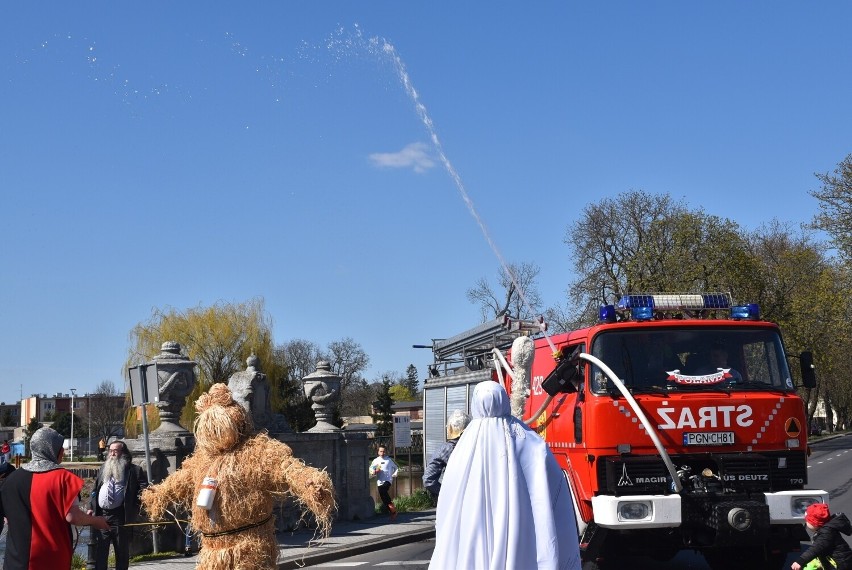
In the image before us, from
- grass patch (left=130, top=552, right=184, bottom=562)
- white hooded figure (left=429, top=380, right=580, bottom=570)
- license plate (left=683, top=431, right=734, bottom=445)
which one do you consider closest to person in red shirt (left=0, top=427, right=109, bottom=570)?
white hooded figure (left=429, top=380, right=580, bottom=570)

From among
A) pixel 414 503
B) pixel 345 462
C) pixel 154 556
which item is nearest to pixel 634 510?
pixel 154 556

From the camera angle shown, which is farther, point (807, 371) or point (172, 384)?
point (172, 384)

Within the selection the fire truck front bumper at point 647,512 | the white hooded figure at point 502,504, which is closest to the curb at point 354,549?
the fire truck front bumper at point 647,512

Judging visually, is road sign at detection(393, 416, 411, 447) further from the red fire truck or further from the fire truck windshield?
the fire truck windshield

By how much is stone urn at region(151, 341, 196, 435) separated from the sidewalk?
7.60ft

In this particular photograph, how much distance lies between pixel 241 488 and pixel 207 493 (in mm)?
234

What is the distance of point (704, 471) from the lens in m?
9.77

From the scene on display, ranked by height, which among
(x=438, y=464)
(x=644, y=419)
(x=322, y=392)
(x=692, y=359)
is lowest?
(x=438, y=464)

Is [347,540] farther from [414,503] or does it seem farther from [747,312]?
[747,312]

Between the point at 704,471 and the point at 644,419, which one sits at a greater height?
the point at 644,419

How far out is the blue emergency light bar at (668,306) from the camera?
10.5 metres

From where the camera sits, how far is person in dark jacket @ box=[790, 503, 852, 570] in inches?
306

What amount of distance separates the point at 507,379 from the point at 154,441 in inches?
211

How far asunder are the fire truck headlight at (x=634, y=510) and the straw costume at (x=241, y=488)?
137 inches
